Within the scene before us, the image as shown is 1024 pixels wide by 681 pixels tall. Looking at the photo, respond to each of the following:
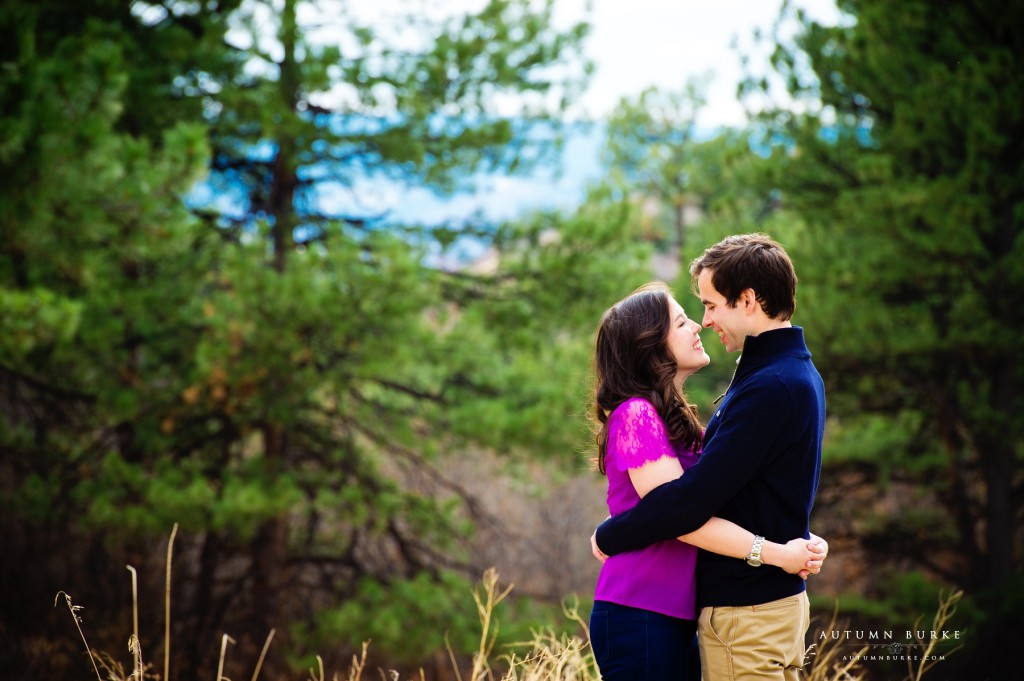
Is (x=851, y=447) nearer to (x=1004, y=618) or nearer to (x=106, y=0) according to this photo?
(x=1004, y=618)

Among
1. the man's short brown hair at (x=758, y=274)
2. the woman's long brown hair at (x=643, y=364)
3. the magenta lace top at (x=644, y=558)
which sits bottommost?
the magenta lace top at (x=644, y=558)

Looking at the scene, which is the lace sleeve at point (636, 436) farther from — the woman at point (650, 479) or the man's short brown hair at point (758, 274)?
the man's short brown hair at point (758, 274)

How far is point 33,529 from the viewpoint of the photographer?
7.83 meters

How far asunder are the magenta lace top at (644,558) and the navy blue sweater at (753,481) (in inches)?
1.5

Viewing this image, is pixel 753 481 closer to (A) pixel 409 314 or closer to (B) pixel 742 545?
(B) pixel 742 545

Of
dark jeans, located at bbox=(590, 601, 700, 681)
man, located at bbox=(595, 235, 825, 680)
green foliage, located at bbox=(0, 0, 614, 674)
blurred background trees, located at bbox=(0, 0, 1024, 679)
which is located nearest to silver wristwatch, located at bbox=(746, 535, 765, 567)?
man, located at bbox=(595, 235, 825, 680)

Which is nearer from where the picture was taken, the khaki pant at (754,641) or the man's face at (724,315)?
the khaki pant at (754,641)

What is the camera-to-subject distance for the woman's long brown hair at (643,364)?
2.21m

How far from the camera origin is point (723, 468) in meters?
1.97

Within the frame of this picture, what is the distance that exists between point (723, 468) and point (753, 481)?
0.14m

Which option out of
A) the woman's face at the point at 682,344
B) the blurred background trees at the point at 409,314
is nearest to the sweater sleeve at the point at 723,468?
the woman's face at the point at 682,344

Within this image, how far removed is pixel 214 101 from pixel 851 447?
22.9 ft

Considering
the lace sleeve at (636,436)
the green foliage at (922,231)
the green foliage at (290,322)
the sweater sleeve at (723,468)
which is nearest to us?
the sweater sleeve at (723,468)

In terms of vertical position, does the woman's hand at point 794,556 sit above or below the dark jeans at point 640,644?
above
